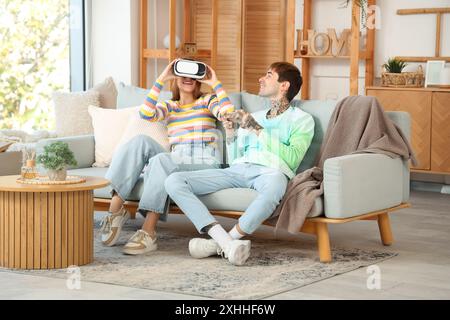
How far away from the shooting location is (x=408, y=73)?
706 cm

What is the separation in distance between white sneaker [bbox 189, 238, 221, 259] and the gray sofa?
0.74 ft

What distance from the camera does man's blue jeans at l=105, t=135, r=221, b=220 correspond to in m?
4.64

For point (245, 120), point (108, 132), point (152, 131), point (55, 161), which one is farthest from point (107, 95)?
point (55, 161)

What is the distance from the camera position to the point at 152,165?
4.68 meters

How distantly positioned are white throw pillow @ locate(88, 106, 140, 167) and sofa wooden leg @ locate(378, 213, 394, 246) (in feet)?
5.26

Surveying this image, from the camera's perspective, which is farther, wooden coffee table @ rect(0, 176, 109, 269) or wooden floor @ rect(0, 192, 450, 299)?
wooden coffee table @ rect(0, 176, 109, 269)

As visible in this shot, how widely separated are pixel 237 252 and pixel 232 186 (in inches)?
18.3

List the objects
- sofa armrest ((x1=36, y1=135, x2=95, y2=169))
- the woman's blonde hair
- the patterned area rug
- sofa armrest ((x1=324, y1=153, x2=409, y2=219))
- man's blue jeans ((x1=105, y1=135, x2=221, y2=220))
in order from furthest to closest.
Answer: sofa armrest ((x1=36, y1=135, x2=95, y2=169))
the woman's blonde hair
man's blue jeans ((x1=105, y1=135, x2=221, y2=220))
sofa armrest ((x1=324, y1=153, x2=409, y2=219))
the patterned area rug

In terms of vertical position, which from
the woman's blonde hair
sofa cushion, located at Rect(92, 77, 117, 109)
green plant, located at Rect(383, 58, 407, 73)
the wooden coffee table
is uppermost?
green plant, located at Rect(383, 58, 407, 73)

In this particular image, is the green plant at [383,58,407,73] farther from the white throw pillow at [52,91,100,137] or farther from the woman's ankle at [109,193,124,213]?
the woman's ankle at [109,193,124,213]

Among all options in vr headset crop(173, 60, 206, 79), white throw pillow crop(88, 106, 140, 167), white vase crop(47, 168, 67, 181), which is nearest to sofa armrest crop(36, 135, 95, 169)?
white throw pillow crop(88, 106, 140, 167)

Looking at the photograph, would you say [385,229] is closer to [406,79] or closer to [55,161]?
[55,161]

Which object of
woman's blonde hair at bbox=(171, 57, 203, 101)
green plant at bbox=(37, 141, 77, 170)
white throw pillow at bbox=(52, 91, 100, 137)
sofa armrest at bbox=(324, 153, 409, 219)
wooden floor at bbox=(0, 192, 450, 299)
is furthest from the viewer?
white throw pillow at bbox=(52, 91, 100, 137)

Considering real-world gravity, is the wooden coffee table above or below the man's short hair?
below
